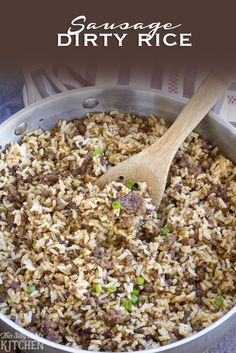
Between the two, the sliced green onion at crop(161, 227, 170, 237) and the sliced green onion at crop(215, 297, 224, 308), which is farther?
the sliced green onion at crop(161, 227, 170, 237)

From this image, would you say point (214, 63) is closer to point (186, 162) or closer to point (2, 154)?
point (186, 162)

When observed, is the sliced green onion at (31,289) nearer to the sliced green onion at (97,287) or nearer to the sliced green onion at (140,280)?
the sliced green onion at (97,287)

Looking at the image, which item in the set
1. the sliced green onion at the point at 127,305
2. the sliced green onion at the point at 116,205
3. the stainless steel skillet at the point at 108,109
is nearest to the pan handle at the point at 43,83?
the stainless steel skillet at the point at 108,109

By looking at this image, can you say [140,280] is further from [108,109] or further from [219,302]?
[108,109]

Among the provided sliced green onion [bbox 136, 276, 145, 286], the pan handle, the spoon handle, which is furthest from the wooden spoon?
the pan handle

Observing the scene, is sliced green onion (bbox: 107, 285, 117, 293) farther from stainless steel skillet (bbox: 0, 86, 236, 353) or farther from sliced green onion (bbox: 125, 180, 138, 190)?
stainless steel skillet (bbox: 0, 86, 236, 353)

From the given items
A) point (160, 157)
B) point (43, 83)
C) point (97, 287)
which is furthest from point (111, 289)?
point (43, 83)
